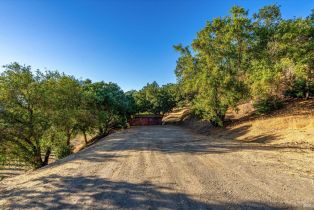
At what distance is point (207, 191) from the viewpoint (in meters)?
5.10

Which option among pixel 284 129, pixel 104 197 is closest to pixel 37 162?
pixel 104 197

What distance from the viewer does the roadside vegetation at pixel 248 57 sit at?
20.5m

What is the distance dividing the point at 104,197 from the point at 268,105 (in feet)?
69.9

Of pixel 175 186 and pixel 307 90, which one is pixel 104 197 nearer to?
pixel 175 186

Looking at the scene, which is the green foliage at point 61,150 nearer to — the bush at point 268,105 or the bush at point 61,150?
the bush at point 61,150

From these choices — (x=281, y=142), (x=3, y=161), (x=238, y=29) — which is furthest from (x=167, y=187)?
(x=238, y=29)

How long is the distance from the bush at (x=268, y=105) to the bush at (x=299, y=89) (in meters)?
2.85

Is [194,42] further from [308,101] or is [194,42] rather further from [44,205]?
[44,205]

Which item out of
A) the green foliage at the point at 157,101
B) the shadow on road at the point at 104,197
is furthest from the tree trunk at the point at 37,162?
the green foliage at the point at 157,101

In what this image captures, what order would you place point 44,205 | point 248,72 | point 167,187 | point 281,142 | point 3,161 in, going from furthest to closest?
1. point 248,72
2. point 3,161
3. point 281,142
4. point 167,187
5. point 44,205

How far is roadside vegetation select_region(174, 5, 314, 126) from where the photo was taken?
20.5 metres

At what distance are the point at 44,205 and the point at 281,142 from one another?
1370cm

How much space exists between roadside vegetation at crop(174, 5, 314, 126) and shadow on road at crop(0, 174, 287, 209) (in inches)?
665

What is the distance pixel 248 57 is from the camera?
2336 centimetres
